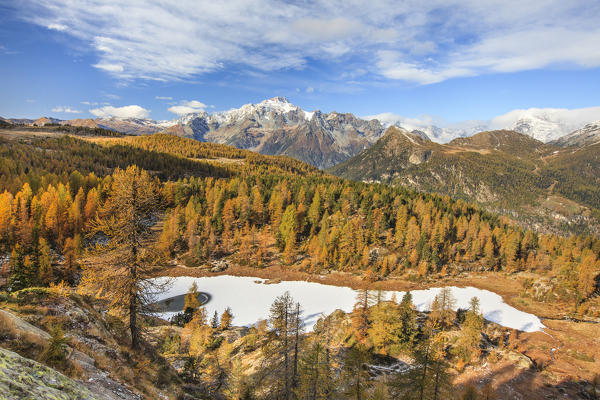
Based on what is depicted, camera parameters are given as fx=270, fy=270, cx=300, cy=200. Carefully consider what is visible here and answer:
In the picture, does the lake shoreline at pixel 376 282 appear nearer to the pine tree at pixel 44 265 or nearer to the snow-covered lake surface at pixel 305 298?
the snow-covered lake surface at pixel 305 298

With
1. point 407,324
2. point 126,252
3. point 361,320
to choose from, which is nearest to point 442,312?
point 407,324

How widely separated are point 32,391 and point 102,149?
205 m

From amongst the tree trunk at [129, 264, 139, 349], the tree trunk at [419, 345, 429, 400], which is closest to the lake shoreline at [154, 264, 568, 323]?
the tree trunk at [419, 345, 429, 400]

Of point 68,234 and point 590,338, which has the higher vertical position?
point 68,234

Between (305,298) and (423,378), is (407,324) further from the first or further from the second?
(305,298)

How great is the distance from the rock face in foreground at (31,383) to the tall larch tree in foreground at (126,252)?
10.6m

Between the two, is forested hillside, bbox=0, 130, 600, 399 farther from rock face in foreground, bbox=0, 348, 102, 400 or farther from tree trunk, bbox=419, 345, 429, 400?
rock face in foreground, bbox=0, 348, 102, 400

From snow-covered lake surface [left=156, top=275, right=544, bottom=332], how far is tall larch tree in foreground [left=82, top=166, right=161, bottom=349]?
46.8m

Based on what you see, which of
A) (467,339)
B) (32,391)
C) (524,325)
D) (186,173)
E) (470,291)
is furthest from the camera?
(186,173)

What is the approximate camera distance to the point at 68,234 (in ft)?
260

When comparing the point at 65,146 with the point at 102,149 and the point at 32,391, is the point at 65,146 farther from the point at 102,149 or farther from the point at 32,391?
the point at 32,391

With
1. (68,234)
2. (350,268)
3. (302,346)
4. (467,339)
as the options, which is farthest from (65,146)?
(467,339)

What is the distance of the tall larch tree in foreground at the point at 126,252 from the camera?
1844 centimetres

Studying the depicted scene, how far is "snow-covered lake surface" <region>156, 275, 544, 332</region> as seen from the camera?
6631 cm
